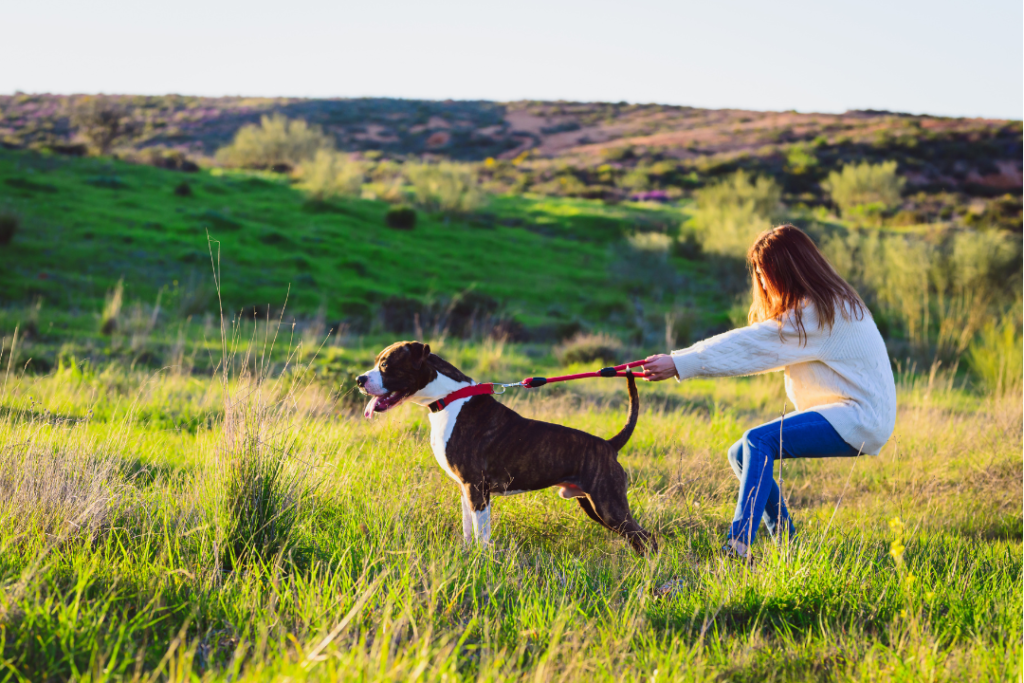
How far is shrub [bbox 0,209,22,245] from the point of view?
17109 mm

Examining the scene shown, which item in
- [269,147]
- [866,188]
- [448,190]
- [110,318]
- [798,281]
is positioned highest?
[269,147]

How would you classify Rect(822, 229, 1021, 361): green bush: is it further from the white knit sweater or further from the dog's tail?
the dog's tail

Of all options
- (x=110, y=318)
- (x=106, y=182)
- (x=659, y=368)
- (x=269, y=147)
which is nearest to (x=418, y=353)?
(x=659, y=368)

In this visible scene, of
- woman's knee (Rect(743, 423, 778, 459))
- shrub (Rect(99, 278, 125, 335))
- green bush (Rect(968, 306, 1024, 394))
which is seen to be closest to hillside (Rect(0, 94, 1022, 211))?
shrub (Rect(99, 278, 125, 335))

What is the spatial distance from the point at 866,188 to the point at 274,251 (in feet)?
106

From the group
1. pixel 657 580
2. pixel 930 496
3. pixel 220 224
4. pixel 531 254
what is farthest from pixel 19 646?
pixel 531 254

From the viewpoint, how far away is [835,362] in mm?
Result: 3818

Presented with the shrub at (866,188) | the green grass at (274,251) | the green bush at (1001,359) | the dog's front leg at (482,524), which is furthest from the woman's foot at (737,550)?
the shrub at (866,188)

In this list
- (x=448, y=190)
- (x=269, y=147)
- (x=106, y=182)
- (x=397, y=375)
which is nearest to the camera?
(x=397, y=375)

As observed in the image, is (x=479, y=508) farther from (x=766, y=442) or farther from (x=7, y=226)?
(x=7, y=226)

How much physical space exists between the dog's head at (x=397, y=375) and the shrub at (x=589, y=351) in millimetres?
9250

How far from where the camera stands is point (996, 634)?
311cm

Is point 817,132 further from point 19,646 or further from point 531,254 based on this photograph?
point 19,646

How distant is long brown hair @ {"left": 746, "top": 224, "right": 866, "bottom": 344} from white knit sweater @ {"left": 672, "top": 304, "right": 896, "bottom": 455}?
4cm
